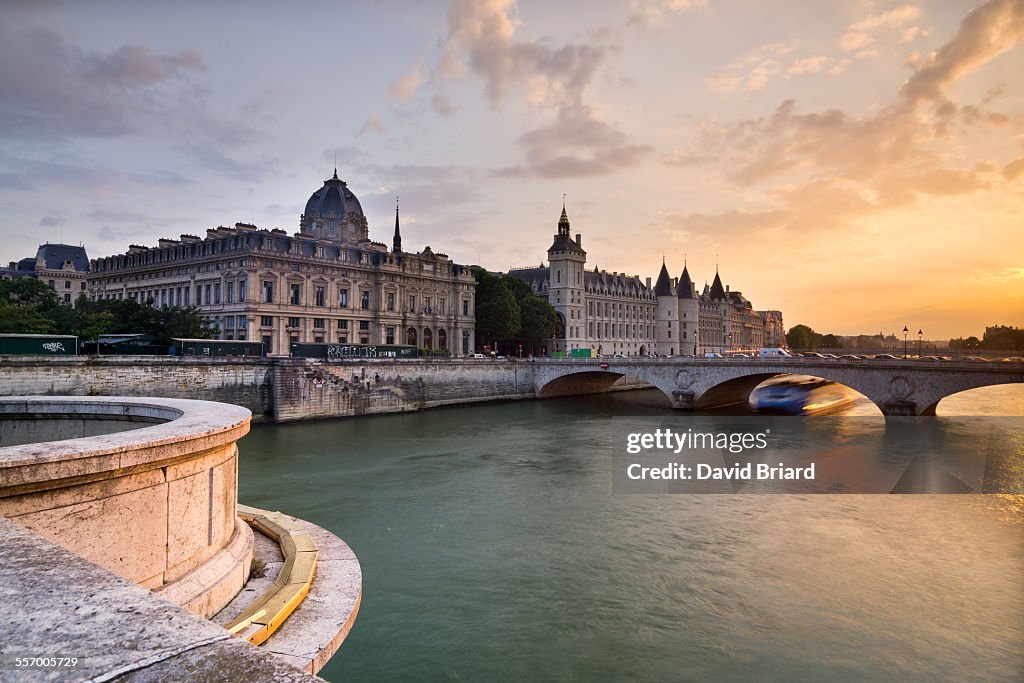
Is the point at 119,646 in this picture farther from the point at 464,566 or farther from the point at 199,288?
the point at 199,288

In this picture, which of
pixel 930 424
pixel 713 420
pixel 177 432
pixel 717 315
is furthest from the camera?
pixel 717 315

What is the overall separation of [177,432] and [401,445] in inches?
1030

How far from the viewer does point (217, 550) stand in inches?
296

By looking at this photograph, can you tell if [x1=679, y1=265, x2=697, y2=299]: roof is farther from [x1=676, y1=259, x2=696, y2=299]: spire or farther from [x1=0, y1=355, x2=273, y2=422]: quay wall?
[x1=0, y1=355, x2=273, y2=422]: quay wall

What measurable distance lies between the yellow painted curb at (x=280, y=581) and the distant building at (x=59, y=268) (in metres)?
104

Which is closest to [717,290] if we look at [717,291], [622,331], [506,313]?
[717,291]

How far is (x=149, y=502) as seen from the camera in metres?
6.50

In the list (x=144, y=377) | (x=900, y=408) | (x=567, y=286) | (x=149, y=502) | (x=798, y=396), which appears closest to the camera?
(x=149, y=502)

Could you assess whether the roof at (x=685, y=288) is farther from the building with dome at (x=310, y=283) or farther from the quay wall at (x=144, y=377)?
the quay wall at (x=144, y=377)

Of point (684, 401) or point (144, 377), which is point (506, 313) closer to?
point (684, 401)

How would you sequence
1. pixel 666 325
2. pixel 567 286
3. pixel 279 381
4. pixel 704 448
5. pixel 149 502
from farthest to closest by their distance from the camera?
pixel 666 325 → pixel 567 286 → pixel 279 381 → pixel 704 448 → pixel 149 502

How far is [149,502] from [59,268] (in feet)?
368

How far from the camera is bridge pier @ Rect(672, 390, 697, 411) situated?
51.7 metres

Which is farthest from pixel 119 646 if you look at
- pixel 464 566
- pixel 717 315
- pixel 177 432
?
pixel 717 315
